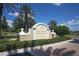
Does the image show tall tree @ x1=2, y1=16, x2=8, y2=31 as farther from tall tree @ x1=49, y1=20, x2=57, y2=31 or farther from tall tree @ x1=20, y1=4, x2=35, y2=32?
tall tree @ x1=49, y1=20, x2=57, y2=31

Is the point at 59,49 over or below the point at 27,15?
below

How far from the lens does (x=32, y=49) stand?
8.07 feet

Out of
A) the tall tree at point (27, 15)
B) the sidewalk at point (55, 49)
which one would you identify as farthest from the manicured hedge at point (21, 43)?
the tall tree at point (27, 15)

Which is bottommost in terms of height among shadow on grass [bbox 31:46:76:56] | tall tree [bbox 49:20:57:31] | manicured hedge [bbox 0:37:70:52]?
shadow on grass [bbox 31:46:76:56]

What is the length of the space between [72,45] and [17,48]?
50 cm

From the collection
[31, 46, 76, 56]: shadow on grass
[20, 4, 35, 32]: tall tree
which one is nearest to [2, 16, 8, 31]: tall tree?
[20, 4, 35, 32]: tall tree

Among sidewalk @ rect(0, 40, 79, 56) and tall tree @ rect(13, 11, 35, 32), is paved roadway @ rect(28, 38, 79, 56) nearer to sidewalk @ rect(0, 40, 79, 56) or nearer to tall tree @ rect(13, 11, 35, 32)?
sidewalk @ rect(0, 40, 79, 56)

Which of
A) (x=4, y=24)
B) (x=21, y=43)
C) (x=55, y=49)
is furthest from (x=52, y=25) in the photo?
(x=4, y=24)

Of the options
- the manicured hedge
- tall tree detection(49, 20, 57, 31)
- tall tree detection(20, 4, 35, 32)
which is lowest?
the manicured hedge

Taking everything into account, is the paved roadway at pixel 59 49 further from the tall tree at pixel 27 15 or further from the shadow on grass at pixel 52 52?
the tall tree at pixel 27 15

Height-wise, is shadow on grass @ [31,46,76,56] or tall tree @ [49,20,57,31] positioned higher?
tall tree @ [49,20,57,31]

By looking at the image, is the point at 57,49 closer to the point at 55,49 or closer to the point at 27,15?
the point at 55,49

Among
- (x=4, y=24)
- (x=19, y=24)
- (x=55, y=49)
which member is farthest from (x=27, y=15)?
(x=55, y=49)

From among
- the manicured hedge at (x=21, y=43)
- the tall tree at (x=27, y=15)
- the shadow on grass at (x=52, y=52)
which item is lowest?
the shadow on grass at (x=52, y=52)
